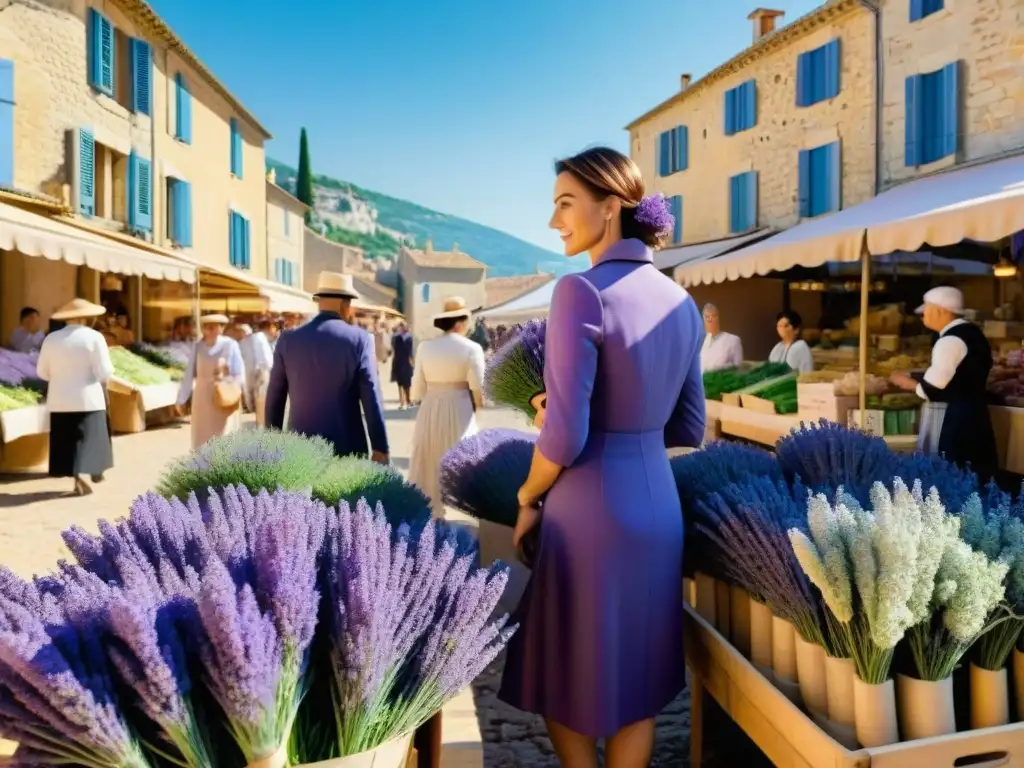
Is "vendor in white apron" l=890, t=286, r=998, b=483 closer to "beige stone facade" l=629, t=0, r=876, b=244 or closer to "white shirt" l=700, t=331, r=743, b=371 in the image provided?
"white shirt" l=700, t=331, r=743, b=371

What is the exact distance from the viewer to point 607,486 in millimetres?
1762

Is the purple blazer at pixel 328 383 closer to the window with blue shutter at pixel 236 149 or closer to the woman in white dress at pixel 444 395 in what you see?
the woman in white dress at pixel 444 395

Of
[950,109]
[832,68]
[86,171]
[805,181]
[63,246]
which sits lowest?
[63,246]

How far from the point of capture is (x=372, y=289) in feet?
151

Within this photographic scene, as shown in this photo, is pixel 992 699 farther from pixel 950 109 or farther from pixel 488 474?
pixel 950 109

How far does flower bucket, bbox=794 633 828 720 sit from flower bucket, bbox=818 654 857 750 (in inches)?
1.9

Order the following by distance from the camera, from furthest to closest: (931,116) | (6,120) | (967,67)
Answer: (931,116) → (967,67) → (6,120)

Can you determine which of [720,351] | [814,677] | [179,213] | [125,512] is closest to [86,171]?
[179,213]

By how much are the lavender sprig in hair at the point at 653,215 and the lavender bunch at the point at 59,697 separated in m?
1.40

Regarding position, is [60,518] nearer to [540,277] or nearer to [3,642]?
[3,642]

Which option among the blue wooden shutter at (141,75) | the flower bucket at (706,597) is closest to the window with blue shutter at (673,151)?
the blue wooden shutter at (141,75)

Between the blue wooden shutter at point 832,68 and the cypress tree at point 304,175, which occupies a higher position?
the cypress tree at point 304,175

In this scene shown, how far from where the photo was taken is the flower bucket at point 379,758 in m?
1.10

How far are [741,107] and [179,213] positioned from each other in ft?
39.1
